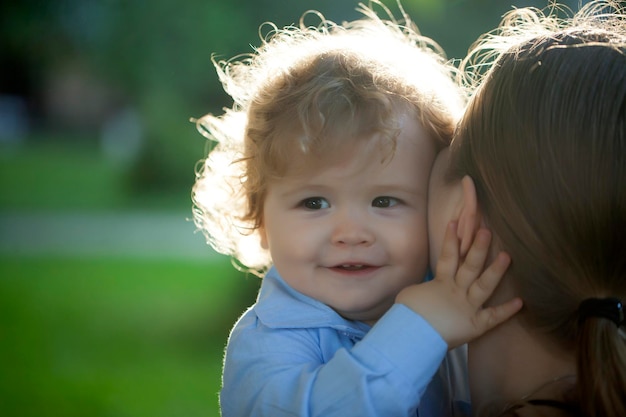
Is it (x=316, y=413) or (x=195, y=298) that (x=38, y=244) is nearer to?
(x=195, y=298)

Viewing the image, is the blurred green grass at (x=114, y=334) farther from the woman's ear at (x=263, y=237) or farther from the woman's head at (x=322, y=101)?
the woman's head at (x=322, y=101)

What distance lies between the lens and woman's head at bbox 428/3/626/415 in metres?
1.37

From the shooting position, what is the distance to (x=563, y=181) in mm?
1404

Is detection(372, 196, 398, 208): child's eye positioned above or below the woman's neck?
above

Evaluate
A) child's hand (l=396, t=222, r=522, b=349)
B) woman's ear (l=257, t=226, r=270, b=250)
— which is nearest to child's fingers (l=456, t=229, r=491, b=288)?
child's hand (l=396, t=222, r=522, b=349)

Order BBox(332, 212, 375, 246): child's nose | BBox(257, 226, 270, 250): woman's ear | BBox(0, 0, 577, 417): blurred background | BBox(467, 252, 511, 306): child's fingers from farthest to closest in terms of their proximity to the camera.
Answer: BBox(0, 0, 577, 417): blurred background → BBox(257, 226, 270, 250): woman's ear → BBox(332, 212, 375, 246): child's nose → BBox(467, 252, 511, 306): child's fingers

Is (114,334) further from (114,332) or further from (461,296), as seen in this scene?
(461,296)

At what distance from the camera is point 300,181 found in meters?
1.86

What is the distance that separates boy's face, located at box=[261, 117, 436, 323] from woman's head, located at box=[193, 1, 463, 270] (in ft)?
0.13

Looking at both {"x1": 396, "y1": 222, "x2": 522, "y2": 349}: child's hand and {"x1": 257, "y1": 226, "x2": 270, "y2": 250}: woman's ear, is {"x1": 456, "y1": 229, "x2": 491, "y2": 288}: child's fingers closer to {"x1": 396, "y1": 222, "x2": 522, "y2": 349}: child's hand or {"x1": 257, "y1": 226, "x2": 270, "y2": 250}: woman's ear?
{"x1": 396, "y1": 222, "x2": 522, "y2": 349}: child's hand

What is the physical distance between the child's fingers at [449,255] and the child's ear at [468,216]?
0.05ft

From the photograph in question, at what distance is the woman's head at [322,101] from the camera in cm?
184

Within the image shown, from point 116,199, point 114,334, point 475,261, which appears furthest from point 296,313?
point 116,199

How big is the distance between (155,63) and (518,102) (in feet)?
46.7
